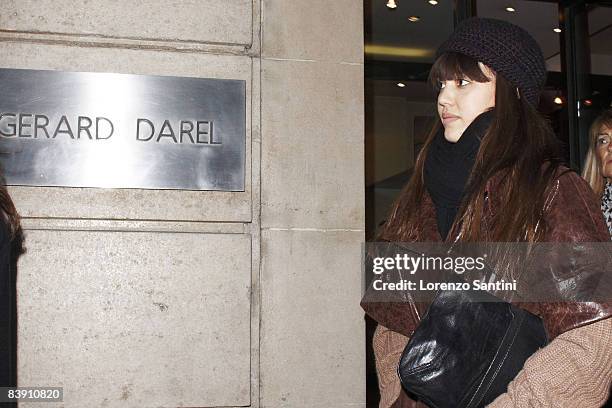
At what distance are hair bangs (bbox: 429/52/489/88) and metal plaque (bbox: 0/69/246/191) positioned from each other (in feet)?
6.55

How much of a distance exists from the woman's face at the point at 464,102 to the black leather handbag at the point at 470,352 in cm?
62

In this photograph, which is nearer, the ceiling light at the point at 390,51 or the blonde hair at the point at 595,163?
the blonde hair at the point at 595,163

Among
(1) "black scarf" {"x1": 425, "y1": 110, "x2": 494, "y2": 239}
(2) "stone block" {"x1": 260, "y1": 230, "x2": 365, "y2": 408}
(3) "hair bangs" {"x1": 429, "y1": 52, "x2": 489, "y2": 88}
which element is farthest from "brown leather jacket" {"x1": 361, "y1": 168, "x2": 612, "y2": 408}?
(2) "stone block" {"x1": 260, "y1": 230, "x2": 365, "y2": 408}

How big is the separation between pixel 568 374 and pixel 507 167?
25.0 inches

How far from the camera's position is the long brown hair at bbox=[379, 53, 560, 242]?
233 cm

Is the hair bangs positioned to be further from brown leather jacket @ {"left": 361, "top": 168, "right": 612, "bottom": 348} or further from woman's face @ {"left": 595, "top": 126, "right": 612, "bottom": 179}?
woman's face @ {"left": 595, "top": 126, "right": 612, "bottom": 179}

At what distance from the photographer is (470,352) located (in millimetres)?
2178

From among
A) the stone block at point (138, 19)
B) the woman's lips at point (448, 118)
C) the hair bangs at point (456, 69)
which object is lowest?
the woman's lips at point (448, 118)

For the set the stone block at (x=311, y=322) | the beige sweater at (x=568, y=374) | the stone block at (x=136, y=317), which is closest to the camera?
the beige sweater at (x=568, y=374)

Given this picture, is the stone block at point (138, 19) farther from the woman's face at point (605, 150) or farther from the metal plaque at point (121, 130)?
the woman's face at point (605, 150)

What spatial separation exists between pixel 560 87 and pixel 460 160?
4.08m

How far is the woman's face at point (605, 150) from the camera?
15.4 feet

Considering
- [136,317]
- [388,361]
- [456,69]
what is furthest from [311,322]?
[456,69]

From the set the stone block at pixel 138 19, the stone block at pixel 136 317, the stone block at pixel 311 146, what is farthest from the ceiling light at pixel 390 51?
the stone block at pixel 136 317
